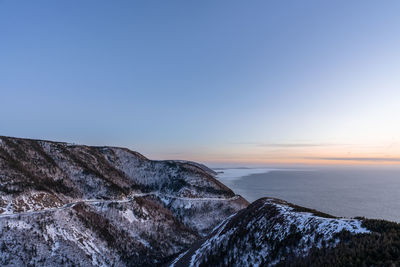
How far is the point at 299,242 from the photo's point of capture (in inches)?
1031

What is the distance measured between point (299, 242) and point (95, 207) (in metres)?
58.9

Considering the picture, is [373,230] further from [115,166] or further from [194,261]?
[115,166]

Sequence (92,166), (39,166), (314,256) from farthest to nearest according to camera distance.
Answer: (92,166) → (39,166) → (314,256)

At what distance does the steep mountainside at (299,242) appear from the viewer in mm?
18078

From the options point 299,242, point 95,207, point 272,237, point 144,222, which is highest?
point 299,242

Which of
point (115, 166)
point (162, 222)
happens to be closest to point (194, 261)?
point (162, 222)

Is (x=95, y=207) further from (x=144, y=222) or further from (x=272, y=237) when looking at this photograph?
(x=272, y=237)

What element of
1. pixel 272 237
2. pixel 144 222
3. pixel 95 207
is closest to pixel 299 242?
pixel 272 237

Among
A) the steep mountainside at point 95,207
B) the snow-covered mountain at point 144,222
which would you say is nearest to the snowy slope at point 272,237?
the snow-covered mountain at point 144,222

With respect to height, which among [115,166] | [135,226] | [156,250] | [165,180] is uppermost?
[115,166]

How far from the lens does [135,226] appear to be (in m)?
64.4

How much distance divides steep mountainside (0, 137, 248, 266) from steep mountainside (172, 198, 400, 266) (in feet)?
74.7

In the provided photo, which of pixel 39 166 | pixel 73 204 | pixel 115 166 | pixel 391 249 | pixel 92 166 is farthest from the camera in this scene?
pixel 115 166

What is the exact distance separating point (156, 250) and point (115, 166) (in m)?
54.8
